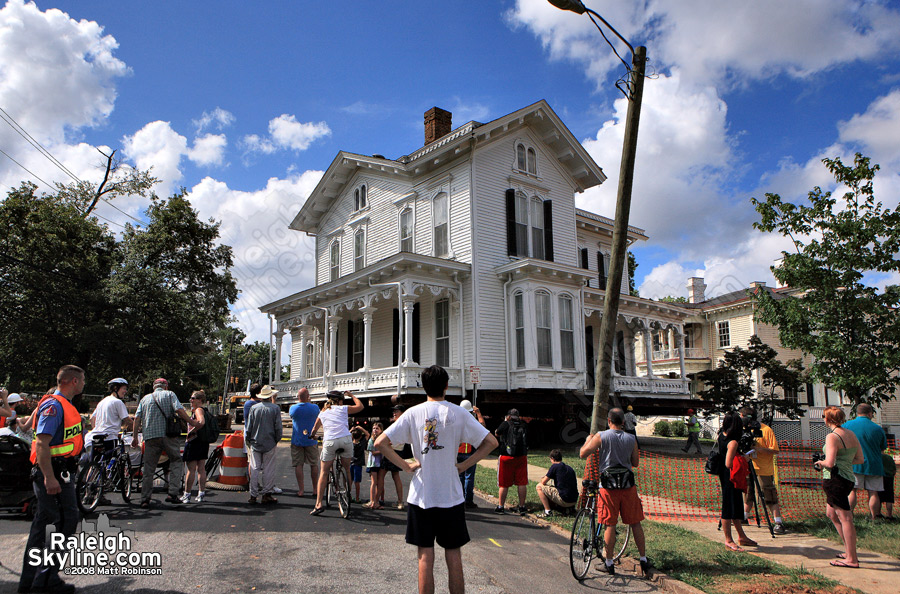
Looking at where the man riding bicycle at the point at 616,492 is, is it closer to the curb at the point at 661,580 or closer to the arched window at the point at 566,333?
the curb at the point at 661,580

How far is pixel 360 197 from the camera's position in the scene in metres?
27.0

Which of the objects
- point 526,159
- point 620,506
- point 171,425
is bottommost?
point 620,506

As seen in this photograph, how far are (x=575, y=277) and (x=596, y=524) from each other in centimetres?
1558

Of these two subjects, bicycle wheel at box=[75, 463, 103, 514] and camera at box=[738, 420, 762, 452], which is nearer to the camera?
camera at box=[738, 420, 762, 452]

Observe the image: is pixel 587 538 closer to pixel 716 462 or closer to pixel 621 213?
pixel 716 462

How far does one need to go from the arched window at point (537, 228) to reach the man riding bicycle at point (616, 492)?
54.3ft

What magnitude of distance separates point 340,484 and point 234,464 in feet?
10.1

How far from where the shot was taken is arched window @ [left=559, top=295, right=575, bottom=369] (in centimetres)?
2156

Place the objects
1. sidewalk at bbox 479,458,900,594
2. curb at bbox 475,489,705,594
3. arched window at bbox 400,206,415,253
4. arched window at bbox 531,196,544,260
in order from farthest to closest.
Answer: arched window at bbox 400,206,415,253, arched window at bbox 531,196,544,260, sidewalk at bbox 479,458,900,594, curb at bbox 475,489,705,594

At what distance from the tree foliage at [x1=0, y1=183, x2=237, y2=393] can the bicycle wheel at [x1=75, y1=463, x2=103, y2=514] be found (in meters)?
22.2

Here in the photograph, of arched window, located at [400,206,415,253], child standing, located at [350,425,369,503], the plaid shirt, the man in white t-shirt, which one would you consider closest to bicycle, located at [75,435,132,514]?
the plaid shirt

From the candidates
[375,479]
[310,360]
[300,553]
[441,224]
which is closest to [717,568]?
[300,553]

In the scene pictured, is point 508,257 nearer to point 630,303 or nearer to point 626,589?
point 630,303

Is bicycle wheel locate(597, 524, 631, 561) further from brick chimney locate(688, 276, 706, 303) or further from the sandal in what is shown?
brick chimney locate(688, 276, 706, 303)
